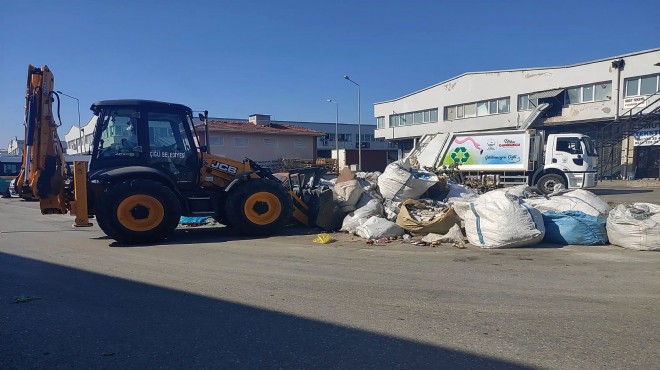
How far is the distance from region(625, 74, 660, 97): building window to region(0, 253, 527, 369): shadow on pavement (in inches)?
1326

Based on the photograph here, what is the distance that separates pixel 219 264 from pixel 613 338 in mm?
4867

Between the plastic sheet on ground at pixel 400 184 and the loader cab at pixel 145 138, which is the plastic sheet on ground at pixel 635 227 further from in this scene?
the loader cab at pixel 145 138

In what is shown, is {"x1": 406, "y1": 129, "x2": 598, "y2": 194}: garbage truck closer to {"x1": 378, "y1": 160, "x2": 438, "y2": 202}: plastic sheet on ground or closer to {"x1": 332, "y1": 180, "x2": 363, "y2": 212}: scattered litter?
{"x1": 378, "y1": 160, "x2": 438, "y2": 202}: plastic sheet on ground

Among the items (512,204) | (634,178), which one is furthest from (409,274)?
(634,178)

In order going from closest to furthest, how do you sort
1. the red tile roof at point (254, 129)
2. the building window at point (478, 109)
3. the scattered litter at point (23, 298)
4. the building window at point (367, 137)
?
the scattered litter at point (23, 298) → the red tile roof at point (254, 129) → the building window at point (478, 109) → the building window at point (367, 137)

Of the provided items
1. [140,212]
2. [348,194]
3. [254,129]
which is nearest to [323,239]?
[348,194]

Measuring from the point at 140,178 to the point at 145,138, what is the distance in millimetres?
842


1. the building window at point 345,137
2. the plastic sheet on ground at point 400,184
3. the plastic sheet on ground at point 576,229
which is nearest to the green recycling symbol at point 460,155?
the plastic sheet on ground at point 400,184

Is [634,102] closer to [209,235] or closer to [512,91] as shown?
[512,91]

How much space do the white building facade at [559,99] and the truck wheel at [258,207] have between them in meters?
28.8

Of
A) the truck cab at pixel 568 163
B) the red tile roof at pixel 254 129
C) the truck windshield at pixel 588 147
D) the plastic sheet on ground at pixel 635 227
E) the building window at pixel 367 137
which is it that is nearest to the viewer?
the plastic sheet on ground at pixel 635 227

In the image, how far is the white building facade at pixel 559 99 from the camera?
98.7ft

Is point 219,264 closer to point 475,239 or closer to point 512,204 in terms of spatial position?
point 475,239

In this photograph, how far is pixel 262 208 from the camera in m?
9.19
